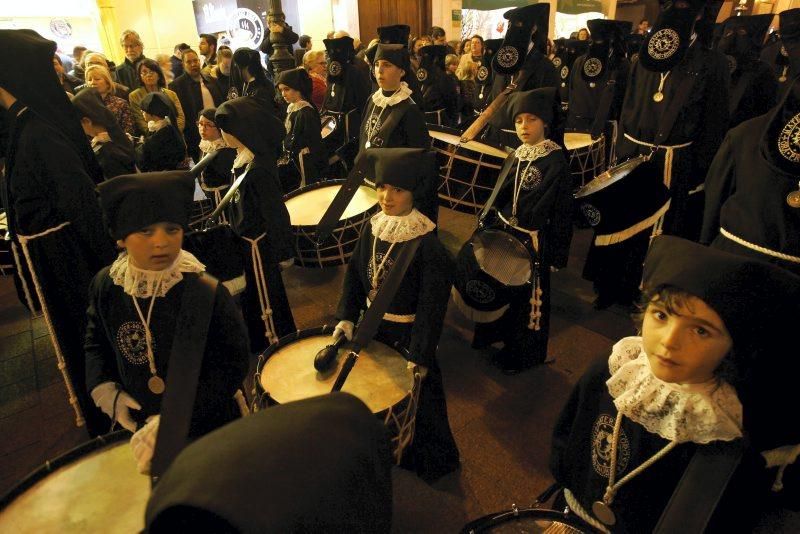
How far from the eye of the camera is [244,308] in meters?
3.30

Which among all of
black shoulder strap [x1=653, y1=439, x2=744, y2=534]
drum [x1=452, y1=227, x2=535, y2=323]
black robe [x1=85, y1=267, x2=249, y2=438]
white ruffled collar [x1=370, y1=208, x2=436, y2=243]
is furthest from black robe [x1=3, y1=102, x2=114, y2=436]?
black shoulder strap [x1=653, y1=439, x2=744, y2=534]

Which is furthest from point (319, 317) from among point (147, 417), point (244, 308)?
point (147, 417)

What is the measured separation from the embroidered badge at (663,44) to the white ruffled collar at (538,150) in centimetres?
122

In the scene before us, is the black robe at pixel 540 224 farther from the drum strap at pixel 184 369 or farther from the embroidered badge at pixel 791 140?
the drum strap at pixel 184 369

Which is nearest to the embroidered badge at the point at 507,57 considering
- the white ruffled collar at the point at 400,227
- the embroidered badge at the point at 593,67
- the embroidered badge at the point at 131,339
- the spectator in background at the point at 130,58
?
the embroidered badge at the point at 593,67

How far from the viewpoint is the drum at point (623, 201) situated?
9.02ft

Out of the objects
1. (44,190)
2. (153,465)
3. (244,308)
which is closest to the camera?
(153,465)

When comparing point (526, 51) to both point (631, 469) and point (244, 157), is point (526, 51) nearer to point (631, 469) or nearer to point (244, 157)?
point (244, 157)

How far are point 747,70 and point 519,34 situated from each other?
2623 mm

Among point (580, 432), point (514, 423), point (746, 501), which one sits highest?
point (580, 432)

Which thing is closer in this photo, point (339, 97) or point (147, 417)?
point (147, 417)

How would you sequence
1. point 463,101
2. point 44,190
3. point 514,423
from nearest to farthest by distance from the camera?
point 44,190
point 514,423
point 463,101

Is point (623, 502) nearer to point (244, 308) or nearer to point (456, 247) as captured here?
point (244, 308)

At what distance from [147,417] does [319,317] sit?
2174 millimetres
